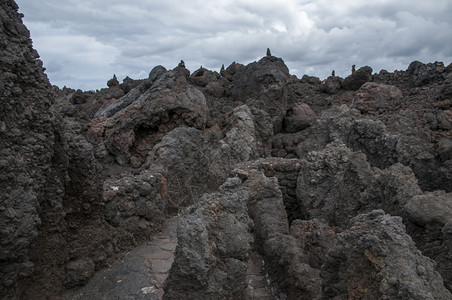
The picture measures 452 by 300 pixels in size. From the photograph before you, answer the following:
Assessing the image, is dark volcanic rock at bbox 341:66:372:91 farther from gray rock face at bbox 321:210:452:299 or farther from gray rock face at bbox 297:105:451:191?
gray rock face at bbox 321:210:452:299

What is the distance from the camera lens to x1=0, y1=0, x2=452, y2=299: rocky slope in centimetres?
254

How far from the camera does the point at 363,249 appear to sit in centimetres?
245

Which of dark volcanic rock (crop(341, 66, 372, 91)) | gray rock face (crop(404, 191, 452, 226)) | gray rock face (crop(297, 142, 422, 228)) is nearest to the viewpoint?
gray rock face (crop(404, 191, 452, 226))

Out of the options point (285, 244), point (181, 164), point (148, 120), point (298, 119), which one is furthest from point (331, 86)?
point (285, 244)

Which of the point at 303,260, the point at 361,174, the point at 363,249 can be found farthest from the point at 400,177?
the point at 363,249

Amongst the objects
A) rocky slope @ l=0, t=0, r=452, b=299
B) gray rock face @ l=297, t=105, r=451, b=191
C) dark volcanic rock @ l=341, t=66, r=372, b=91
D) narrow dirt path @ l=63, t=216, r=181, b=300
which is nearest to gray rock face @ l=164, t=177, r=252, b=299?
rocky slope @ l=0, t=0, r=452, b=299

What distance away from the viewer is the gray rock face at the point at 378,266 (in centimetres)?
217

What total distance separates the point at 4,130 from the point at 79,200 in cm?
113

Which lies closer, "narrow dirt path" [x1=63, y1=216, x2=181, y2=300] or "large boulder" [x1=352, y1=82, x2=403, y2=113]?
"narrow dirt path" [x1=63, y1=216, x2=181, y2=300]

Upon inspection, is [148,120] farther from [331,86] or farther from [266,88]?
[331,86]

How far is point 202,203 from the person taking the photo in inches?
120

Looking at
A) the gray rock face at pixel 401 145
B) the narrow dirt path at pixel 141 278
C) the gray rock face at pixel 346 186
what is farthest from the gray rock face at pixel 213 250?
the gray rock face at pixel 401 145

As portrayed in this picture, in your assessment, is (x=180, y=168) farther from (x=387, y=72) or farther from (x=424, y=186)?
(x=387, y=72)

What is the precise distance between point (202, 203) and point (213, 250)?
403mm
